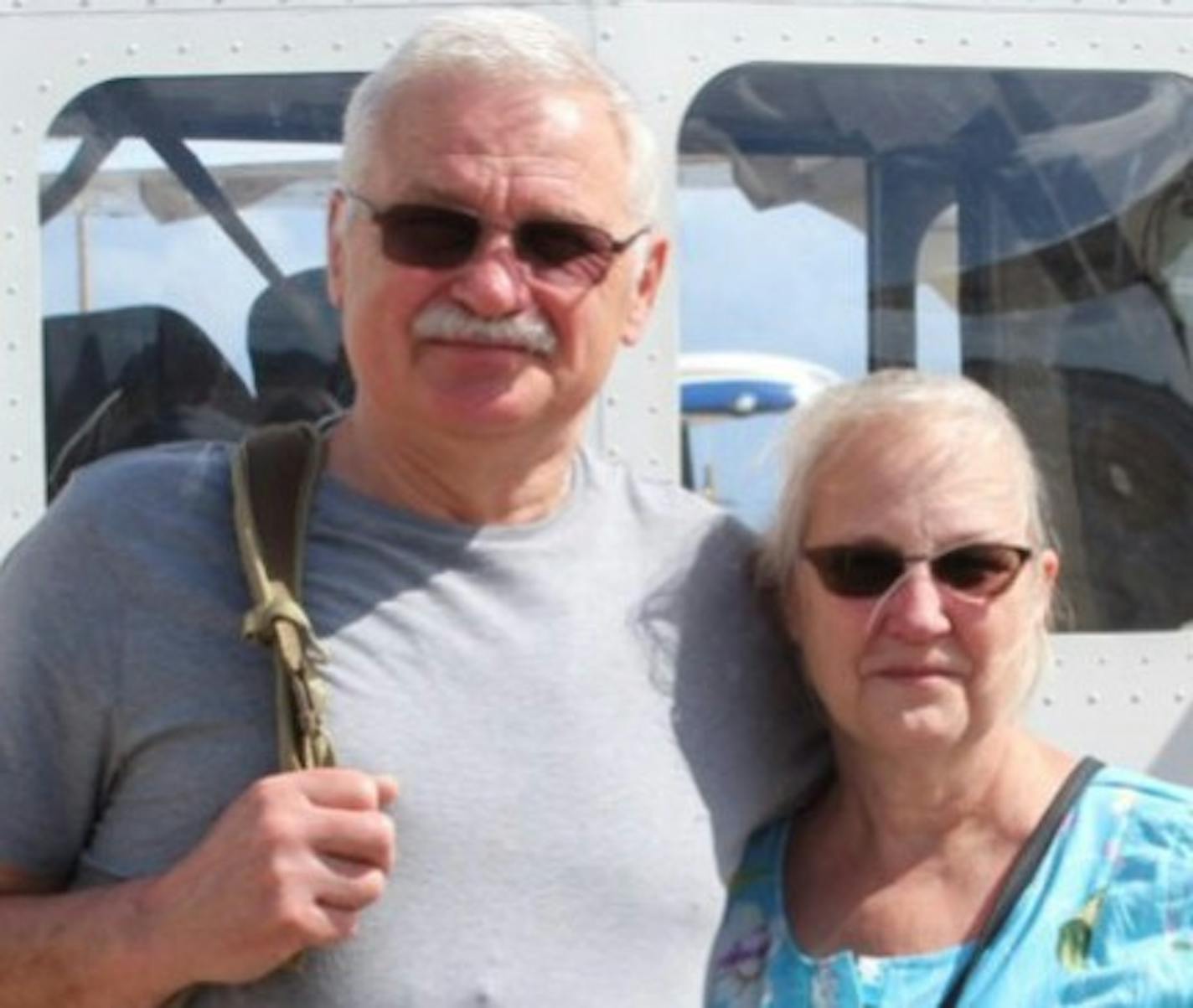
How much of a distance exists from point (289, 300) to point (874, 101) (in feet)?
3.00

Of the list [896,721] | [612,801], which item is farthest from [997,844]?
[612,801]

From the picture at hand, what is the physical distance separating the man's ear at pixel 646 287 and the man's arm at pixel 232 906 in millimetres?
549

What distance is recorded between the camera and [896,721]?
82.4 inches

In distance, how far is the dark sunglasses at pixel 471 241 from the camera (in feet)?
6.48

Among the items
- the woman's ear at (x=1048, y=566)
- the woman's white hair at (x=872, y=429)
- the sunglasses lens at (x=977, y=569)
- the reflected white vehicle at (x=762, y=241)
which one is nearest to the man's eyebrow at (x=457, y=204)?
the woman's white hair at (x=872, y=429)

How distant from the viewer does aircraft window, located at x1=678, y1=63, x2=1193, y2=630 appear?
321 cm

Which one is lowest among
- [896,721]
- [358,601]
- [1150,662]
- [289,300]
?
[1150,662]

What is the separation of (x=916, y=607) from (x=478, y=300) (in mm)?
506

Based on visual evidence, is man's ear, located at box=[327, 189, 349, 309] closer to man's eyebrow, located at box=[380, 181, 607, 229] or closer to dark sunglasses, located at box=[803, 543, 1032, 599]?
man's eyebrow, located at box=[380, 181, 607, 229]

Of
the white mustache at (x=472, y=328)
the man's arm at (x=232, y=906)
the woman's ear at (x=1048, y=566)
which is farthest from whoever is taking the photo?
the woman's ear at (x=1048, y=566)

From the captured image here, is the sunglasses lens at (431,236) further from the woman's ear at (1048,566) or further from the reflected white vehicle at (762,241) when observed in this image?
the reflected white vehicle at (762,241)

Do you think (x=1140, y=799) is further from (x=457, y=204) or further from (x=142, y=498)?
(x=142, y=498)

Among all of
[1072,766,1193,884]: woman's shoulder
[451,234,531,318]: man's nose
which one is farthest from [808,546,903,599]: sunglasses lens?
[451,234,531,318]: man's nose

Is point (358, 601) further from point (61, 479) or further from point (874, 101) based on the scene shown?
point (874, 101)
